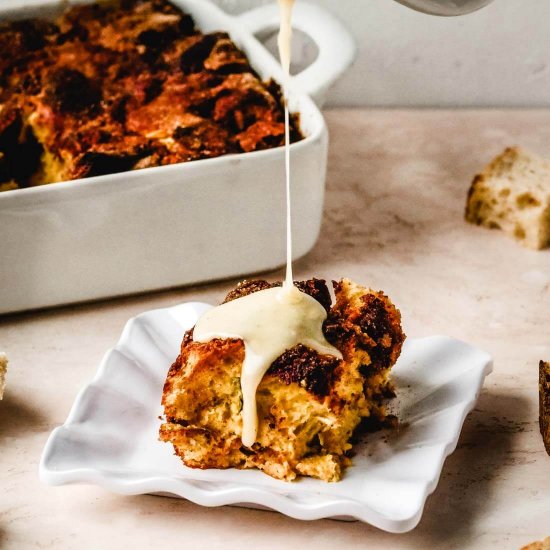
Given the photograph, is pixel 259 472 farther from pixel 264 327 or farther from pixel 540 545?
pixel 540 545

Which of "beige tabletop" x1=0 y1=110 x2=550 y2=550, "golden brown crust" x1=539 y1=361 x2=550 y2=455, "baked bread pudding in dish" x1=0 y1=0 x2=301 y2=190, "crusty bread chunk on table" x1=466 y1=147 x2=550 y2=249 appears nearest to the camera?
"beige tabletop" x1=0 y1=110 x2=550 y2=550

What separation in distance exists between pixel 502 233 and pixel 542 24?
2.71 ft

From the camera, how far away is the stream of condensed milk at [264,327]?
4.46 feet

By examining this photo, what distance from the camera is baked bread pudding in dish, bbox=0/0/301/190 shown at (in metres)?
1.89

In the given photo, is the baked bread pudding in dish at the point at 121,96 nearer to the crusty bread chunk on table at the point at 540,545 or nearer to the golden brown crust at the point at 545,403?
the golden brown crust at the point at 545,403

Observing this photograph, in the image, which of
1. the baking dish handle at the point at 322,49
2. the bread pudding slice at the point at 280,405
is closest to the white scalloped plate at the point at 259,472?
the bread pudding slice at the point at 280,405

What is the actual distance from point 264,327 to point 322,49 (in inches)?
36.5

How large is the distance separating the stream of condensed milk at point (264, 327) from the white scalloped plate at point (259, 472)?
0.11 metres

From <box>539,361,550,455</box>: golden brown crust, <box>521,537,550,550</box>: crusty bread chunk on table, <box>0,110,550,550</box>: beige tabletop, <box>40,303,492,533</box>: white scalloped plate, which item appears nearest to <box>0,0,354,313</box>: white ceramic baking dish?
<box>0,110,550,550</box>: beige tabletop

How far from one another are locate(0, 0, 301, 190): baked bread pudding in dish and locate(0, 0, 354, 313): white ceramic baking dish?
2.8 inches

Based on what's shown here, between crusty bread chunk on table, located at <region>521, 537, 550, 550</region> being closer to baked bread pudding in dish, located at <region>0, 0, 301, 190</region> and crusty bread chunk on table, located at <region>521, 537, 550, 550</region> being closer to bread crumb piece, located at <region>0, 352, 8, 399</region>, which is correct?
bread crumb piece, located at <region>0, 352, 8, 399</region>

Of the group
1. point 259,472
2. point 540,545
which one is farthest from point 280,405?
point 540,545

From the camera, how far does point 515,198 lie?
2102 millimetres

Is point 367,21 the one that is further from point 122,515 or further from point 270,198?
point 122,515
